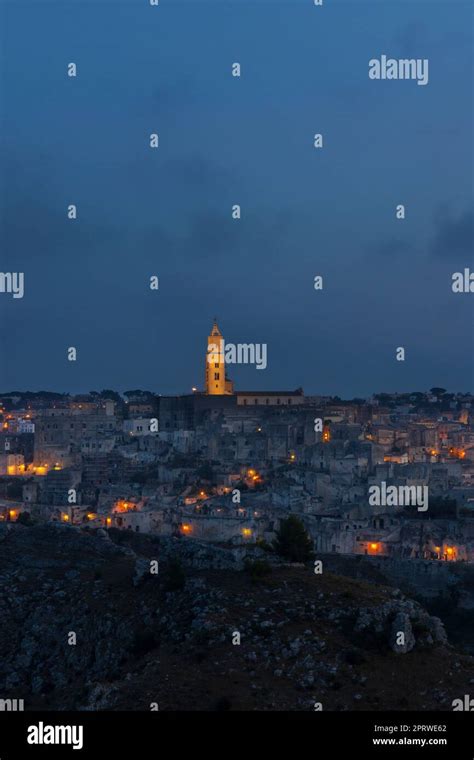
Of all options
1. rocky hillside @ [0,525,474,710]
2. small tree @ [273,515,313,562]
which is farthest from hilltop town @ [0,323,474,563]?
rocky hillside @ [0,525,474,710]

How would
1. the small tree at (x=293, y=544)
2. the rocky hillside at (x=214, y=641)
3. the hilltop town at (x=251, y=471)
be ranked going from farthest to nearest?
the hilltop town at (x=251, y=471)
the small tree at (x=293, y=544)
the rocky hillside at (x=214, y=641)

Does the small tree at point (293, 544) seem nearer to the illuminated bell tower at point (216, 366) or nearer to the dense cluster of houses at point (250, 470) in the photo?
the dense cluster of houses at point (250, 470)

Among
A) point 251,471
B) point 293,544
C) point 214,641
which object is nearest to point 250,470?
point 251,471

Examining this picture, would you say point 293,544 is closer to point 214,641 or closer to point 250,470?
point 214,641

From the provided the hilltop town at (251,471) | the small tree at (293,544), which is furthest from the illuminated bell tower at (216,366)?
the small tree at (293,544)

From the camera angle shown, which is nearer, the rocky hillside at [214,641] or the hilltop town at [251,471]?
the rocky hillside at [214,641]
